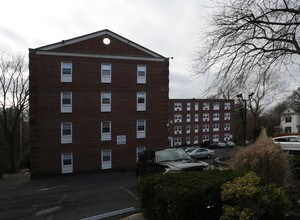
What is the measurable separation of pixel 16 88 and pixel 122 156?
22.4 m

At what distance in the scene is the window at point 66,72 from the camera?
1303 inches

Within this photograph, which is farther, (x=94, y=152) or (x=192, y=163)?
(x=94, y=152)

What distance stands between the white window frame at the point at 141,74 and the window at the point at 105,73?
3093 millimetres

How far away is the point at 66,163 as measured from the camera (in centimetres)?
3334

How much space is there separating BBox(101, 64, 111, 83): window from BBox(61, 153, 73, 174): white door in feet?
27.2

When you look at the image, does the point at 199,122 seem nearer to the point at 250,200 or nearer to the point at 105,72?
the point at 105,72

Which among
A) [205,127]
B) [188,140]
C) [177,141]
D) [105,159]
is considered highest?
[205,127]

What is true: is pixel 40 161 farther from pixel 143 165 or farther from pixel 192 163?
pixel 192 163

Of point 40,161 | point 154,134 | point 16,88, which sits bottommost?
point 40,161

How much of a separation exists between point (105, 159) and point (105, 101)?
6015 mm

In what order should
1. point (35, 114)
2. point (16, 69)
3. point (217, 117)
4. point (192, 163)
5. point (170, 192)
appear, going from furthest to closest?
point (217, 117)
point (16, 69)
point (35, 114)
point (192, 163)
point (170, 192)

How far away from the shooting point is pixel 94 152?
34344mm

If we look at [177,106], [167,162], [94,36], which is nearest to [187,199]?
[167,162]

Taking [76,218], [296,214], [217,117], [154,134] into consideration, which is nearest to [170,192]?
[296,214]
